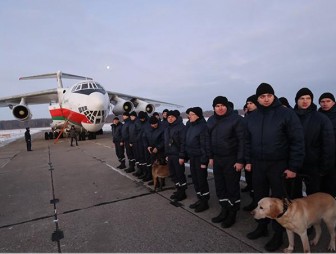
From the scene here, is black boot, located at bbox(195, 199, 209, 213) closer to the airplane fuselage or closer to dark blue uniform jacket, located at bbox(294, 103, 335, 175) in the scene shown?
dark blue uniform jacket, located at bbox(294, 103, 335, 175)

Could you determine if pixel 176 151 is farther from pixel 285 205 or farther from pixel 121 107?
pixel 121 107

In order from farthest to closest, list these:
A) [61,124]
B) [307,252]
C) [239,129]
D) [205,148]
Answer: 1. [61,124]
2. [205,148]
3. [239,129]
4. [307,252]

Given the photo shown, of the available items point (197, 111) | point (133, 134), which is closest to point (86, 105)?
point (133, 134)

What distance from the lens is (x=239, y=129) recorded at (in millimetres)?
4094

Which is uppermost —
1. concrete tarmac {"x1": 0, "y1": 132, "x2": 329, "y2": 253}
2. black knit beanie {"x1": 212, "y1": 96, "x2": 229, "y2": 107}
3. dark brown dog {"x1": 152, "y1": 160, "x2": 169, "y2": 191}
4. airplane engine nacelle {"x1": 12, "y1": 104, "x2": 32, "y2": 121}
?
airplane engine nacelle {"x1": 12, "y1": 104, "x2": 32, "y2": 121}

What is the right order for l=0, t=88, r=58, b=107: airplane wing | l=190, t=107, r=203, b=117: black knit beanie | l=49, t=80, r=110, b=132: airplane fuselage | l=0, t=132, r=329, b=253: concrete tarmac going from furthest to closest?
1. l=0, t=88, r=58, b=107: airplane wing
2. l=49, t=80, r=110, b=132: airplane fuselage
3. l=190, t=107, r=203, b=117: black knit beanie
4. l=0, t=132, r=329, b=253: concrete tarmac

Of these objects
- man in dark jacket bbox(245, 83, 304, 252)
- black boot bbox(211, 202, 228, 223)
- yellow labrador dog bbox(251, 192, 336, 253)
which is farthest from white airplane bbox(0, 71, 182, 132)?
yellow labrador dog bbox(251, 192, 336, 253)

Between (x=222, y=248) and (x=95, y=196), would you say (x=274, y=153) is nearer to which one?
(x=222, y=248)

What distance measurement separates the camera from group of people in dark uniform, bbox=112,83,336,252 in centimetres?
345

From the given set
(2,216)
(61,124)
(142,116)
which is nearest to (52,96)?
(61,124)

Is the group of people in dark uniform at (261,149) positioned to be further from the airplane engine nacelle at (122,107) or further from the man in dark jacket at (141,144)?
the airplane engine nacelle at (122,107)

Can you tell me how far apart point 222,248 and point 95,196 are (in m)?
3.51

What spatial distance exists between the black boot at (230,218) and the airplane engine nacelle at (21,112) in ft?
67.1

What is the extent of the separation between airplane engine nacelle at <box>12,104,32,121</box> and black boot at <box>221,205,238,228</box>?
2046 centimetres
